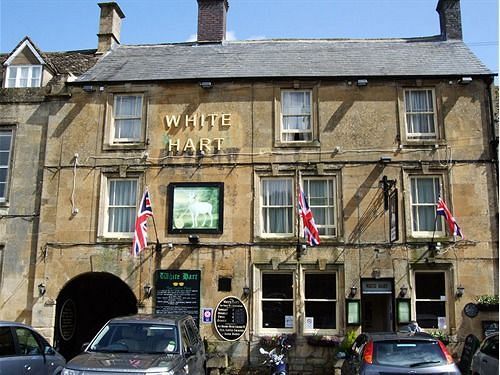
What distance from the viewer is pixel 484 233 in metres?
16.4

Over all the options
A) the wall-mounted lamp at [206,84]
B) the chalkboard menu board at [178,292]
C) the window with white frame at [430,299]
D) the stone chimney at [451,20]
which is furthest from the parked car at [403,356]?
the stone chimney at [451,20]

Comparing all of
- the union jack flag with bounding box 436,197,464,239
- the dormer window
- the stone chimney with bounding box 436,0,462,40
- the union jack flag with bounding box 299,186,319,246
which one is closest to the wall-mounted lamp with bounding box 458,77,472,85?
the stone chimney with bounding box 436,0,462,40

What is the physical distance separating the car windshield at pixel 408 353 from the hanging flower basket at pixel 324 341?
623 cm

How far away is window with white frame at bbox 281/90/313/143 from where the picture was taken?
1775cm

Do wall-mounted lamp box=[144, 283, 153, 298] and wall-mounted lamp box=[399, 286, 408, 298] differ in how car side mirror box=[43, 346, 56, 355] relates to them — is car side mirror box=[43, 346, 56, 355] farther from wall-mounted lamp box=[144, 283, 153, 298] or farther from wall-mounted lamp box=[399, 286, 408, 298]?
wall-mounted lamp box=[399, 286, 408, 298]

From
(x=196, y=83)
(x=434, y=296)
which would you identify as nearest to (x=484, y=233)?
(x=434, y=296)

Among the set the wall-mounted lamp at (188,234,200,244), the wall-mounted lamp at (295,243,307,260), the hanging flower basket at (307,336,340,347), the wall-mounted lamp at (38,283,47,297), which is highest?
the wall-mounted lamp at (188,234,200,244)

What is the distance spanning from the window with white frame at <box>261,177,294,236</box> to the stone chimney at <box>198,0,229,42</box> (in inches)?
283

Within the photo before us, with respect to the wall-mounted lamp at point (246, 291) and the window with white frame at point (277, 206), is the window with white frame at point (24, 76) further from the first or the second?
the wall-mounted lamp at point (246, 291)

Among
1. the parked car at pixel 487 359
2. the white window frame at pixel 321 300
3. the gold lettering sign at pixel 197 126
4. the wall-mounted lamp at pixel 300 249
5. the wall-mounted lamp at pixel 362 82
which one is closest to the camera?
the parked car at pixel 487 359

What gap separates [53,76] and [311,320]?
41.4 feet

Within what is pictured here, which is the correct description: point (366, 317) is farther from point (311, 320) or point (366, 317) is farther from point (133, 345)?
point (133, 345)

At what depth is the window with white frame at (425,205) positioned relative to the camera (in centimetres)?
1673

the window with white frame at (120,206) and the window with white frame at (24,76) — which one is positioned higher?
the window with white frame at (24,76)
